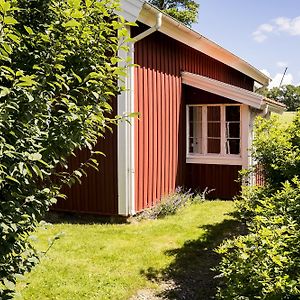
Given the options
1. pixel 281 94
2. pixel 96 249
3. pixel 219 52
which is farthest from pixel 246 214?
pixel 281 94

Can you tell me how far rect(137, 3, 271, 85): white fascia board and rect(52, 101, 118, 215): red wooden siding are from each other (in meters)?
1.97

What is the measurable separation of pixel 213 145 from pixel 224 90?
1598 mm

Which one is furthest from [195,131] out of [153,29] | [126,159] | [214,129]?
[153,29]

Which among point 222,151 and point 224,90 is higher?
point 224,90

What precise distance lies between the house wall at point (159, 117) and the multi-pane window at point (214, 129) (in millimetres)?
502

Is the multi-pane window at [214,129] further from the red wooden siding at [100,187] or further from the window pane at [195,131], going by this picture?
the red wooden siding at [100,187]

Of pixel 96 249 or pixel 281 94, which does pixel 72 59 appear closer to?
pixel 96 249

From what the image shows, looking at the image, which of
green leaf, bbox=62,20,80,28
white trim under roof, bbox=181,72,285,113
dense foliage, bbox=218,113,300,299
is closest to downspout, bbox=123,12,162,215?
white trim under roof, bbox=181,72,285,113

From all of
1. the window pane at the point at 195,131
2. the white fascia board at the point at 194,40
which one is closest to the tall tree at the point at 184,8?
the white fascia board at the point at 194,40

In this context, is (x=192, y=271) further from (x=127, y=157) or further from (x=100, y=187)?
(x=100, y=187)

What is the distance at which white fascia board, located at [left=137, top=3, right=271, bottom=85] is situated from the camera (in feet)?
25.6

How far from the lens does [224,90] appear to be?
31.1ft

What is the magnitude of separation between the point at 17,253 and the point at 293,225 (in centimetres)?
200

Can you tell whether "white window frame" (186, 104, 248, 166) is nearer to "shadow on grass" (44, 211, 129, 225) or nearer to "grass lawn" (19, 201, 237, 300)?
"grass lawn" (19, 201, 237, 300)
